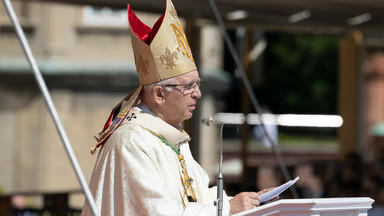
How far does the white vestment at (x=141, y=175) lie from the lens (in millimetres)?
3496

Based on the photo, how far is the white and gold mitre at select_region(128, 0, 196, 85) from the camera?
3752 mm

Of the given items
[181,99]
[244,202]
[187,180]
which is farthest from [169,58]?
[244,202]

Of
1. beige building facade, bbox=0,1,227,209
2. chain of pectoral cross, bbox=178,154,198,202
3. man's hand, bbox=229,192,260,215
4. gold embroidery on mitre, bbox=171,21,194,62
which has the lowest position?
man's hand, bbox=229,192,260,215

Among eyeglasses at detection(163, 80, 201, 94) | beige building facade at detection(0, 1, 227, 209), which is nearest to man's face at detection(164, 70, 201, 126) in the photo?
eyeglasses at detection(163, 80, 201, 94)

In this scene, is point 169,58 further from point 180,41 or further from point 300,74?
point 300,74

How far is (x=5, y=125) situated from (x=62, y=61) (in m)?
1.39

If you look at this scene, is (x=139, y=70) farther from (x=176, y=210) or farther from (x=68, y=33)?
(x=68, y=33)

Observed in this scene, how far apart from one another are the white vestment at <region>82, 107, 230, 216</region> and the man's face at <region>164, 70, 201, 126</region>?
0.17 feet

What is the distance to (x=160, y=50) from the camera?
381cm

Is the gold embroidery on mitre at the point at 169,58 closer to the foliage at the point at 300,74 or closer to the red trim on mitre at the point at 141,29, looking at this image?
the red trim on mitre at the point at 141,29

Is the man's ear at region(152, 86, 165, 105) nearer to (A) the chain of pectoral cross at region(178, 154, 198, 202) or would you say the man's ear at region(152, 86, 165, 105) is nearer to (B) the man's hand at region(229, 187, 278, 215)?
(A) the chain of pectoral cross at region(178, 154, 198, 202)

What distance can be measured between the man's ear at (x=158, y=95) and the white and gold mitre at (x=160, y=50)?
3 centimetres

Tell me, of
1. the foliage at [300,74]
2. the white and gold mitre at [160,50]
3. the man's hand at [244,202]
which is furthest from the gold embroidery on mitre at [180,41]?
the foliage at [300,74]

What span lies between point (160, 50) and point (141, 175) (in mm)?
559
